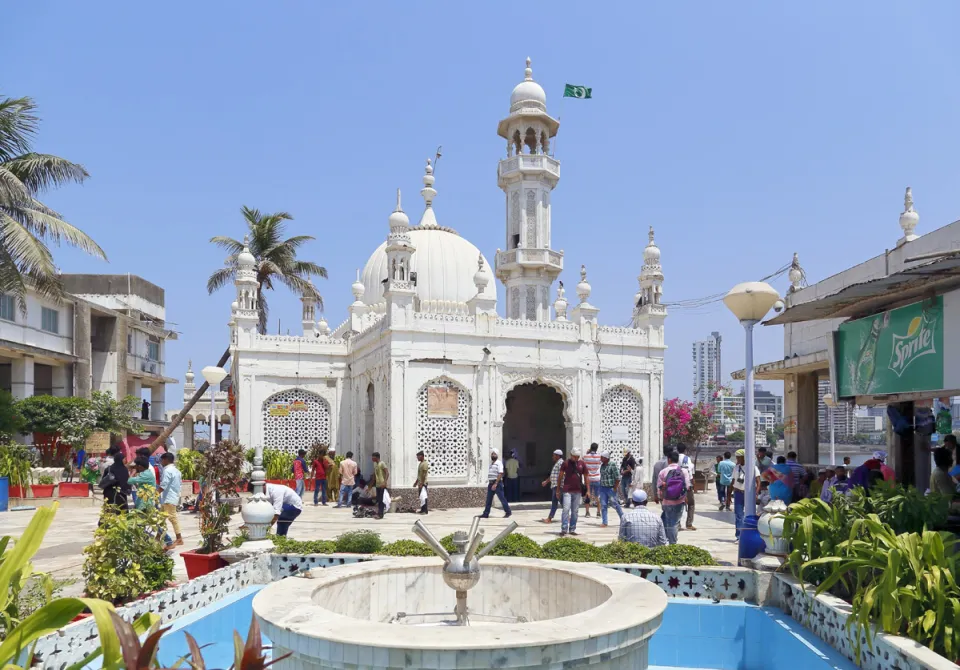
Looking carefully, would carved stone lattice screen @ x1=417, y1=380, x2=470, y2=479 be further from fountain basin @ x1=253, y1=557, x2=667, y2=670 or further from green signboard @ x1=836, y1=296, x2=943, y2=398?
fountain basin @ x1=253, y1=557, x2=667, y2=670

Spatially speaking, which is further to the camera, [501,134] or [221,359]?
[221,359]

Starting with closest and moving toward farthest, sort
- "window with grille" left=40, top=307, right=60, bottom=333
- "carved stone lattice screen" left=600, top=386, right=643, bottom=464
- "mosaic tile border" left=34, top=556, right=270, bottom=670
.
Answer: "mosaic tile border" left=34, top=556, right=270, bottom=670 → "carved stone lattice screen" left=600, top=386, right=643, bottom=464 → "window with grille" left=40, top=307, right=60, bottom=333

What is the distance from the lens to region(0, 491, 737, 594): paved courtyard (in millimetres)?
11531

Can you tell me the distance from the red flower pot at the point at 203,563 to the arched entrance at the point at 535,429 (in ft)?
52.0

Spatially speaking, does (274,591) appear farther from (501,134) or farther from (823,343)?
(501,134)

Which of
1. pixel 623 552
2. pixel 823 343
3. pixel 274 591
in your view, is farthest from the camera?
pixel 823 343

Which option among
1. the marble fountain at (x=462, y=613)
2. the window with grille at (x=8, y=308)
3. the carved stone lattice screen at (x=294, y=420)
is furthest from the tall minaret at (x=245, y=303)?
the marble fountain at (x=462, y=613)

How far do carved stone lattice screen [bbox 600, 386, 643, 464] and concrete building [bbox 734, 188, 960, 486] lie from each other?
24.1ft

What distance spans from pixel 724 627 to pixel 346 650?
410 centimetres

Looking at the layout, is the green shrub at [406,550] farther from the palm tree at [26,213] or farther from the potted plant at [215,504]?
the palm tree at [26,213]

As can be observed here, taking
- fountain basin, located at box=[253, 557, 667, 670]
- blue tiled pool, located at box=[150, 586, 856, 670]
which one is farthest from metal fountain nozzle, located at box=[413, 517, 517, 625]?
blue tiled pool, located at box=[150, 586, 856, 670]

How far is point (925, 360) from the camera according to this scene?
25.6ft

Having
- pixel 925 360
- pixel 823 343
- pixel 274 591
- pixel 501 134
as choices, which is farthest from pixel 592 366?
pixel 274 591

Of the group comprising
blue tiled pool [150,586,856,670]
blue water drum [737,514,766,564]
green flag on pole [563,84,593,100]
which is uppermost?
green flag on pole [563,84,593,100]
